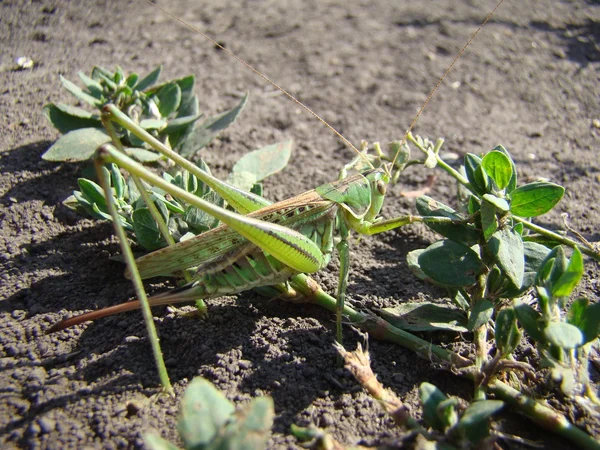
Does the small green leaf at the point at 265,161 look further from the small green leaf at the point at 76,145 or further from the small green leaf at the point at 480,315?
the small green leaf at the point at 480,315

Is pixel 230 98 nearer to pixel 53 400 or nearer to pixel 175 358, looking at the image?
pixel 175 358

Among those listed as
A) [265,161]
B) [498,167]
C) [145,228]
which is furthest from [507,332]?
[265,161]

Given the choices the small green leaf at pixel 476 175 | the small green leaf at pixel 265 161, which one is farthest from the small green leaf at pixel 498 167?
the small green leaf at pixel 265 161

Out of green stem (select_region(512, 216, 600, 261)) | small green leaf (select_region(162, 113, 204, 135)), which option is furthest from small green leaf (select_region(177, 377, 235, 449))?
small green leaf (select_region(162, 113, 204, 135))

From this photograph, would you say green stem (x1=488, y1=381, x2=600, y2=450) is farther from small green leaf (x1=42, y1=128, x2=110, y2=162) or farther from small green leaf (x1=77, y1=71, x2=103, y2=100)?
small green leaf (x1=77, y1=71, x2=103, y2=100)

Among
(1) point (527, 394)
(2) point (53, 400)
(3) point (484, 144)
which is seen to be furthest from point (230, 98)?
(1) point (527, 394)
